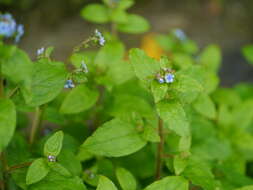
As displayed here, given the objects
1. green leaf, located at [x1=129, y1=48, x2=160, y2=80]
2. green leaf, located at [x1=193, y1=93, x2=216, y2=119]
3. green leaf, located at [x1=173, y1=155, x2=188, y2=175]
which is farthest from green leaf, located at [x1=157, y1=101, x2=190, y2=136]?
green leaf, located at [x1=193, y1=93, x2=216, y2=119]

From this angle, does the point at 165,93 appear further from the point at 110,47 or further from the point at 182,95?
the point at 110,47

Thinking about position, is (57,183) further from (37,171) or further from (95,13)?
(95,13)

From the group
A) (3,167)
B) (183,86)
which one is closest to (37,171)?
(3,167)

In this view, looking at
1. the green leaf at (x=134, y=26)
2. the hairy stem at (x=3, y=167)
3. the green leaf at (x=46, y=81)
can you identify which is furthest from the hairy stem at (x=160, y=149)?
the green leaf at (x=134, y=26)

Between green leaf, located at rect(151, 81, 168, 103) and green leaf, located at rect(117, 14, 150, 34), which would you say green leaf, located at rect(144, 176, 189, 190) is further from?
green leaf, located at rect(117, 14, 150, 34)

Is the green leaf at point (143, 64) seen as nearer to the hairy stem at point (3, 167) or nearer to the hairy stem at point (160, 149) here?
the hairy stem at point (160, 149)

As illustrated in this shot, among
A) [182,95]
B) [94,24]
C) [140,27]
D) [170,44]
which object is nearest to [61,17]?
[94,24]
